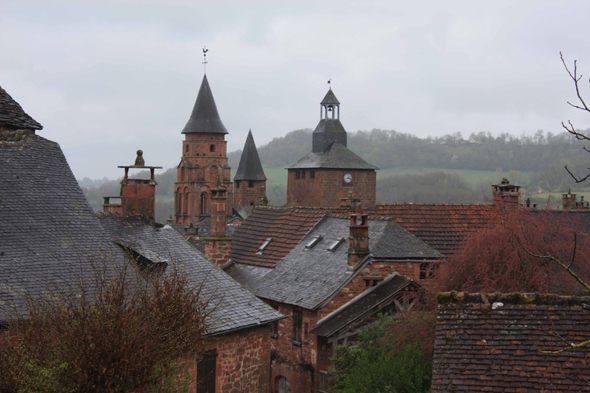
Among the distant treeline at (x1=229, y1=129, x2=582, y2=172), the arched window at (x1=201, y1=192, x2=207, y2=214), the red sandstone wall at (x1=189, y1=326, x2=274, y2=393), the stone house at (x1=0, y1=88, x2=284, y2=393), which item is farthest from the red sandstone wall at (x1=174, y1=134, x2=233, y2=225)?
the red sandstone wall at (x1=189, y1=326, x2=274, y2=393)

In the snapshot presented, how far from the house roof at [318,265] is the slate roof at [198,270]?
11.0 ft

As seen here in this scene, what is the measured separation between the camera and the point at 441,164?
12375 centimetres

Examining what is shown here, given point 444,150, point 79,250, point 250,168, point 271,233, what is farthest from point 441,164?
point 79,250

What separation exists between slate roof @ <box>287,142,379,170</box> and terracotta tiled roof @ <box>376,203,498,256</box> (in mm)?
32503

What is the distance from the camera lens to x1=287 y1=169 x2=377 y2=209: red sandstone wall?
5569 centimetres

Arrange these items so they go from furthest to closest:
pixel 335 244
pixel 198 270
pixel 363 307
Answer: pixel 335 244 → pixel 363 307 → pixel 198 270

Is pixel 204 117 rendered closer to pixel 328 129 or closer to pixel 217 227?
pixel 328 129

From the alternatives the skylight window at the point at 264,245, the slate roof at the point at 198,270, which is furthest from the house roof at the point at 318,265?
the slate roof at the point at 198,270

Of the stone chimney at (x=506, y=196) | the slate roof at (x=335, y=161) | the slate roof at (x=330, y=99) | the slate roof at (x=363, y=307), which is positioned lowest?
the slate roof at (x=363, y=307)

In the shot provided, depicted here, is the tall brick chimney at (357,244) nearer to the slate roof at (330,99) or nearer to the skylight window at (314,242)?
the skylight window at (314,242)

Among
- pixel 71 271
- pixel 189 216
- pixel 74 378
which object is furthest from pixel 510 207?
pixel 189 216

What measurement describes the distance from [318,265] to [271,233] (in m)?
4.76

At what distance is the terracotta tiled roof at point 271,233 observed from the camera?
2219 cm

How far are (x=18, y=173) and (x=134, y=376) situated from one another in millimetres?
5675
